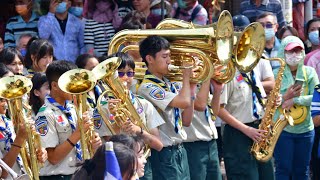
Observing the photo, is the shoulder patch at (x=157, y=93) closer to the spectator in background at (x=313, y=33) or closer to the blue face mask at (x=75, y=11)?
the blue face mask at (x=75, y=11)

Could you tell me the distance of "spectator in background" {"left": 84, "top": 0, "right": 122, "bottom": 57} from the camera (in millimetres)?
9484

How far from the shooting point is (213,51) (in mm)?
7438

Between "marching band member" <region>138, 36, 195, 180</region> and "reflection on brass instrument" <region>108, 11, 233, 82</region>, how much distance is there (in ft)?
0.31

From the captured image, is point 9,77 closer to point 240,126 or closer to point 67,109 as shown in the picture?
point 67,109

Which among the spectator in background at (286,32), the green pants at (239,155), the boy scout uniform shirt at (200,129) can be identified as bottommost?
the green pants at (239,155)

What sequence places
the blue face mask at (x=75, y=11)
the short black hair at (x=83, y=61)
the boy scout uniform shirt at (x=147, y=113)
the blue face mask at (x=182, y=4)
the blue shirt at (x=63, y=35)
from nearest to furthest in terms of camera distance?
the boy scout uniform shirt at (x=147, y=113) < the short black hair at (x=83, y=61) < the blue shirt at (x=63, y=35) < the blue face mask at (x=75, y=11) < the blue face mask at (x=182, y=4)

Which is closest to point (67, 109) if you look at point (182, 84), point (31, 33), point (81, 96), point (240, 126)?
point (81, 96)

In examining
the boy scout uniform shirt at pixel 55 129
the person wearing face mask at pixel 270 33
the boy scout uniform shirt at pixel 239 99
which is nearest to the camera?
the boy scout uniform shirt at pixel 55 129

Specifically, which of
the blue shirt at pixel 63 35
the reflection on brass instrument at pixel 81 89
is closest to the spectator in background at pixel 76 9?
the blue shirt at pixel 63 35

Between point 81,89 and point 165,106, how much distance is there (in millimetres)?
1218

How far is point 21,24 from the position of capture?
9391 millimetres

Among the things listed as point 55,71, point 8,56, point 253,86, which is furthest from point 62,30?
point 55,71

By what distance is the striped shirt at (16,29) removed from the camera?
30.7 ft

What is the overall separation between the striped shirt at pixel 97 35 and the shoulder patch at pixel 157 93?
2.27 metres
